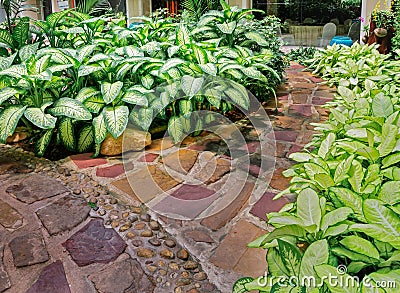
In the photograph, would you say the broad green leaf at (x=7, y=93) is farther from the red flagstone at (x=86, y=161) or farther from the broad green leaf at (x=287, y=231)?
the broad green leaf at (x=287, y=231)

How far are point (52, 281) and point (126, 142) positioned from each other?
4.06ft

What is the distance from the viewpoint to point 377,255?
0.90 metres

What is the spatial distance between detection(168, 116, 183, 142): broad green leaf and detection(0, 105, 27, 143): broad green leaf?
2.95 ft

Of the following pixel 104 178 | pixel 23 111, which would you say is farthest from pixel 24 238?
pixel 23 111

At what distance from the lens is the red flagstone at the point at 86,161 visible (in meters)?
2.29

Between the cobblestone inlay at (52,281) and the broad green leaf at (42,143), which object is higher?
the broad green leaf at (42,143)

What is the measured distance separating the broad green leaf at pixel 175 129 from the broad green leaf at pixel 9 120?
90cm

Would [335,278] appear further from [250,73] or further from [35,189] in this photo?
[250,73]

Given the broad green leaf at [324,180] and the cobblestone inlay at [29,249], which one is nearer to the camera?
the broad green leaf at [324,180]

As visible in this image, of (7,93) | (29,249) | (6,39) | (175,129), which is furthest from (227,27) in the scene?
(29,249)

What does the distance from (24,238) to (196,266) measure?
714 mm
